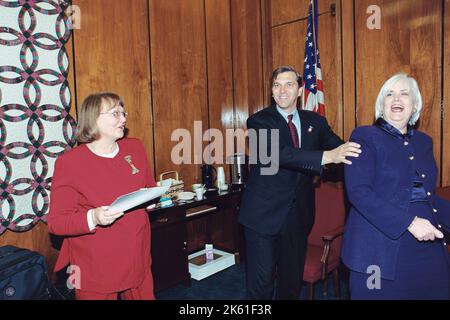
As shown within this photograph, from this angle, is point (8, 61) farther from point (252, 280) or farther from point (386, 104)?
point (386, 104)

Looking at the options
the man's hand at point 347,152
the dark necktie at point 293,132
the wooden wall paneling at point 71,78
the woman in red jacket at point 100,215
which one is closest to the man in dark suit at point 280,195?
the dark necktie at point 293,132

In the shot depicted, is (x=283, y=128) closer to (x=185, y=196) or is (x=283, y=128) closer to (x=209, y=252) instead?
(x=185, y=196)

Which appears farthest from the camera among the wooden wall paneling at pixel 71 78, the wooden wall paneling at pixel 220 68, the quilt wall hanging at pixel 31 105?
the wooden wall paneling at pixel 220 68

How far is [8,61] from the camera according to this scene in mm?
2791

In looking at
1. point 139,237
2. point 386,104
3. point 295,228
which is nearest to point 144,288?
point 139,237

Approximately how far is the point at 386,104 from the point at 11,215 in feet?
9.21

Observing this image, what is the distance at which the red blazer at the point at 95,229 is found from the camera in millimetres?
1816

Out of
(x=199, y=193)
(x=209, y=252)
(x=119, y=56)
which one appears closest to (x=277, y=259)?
(x=199, y=193)

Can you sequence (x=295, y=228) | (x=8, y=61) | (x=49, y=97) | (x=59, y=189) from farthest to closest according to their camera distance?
(x=49, y=97), (x=8, y=61), (x=295, y=228), (x=59, y=189)

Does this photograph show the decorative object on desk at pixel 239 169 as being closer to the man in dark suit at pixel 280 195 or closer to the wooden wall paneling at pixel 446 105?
the man in dark suit at pixel 280 195

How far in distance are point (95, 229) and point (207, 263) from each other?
2.26 meters

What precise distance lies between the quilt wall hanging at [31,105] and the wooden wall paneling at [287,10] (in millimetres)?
2502

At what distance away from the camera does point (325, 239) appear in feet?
9.42

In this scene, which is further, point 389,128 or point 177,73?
point 177,73
